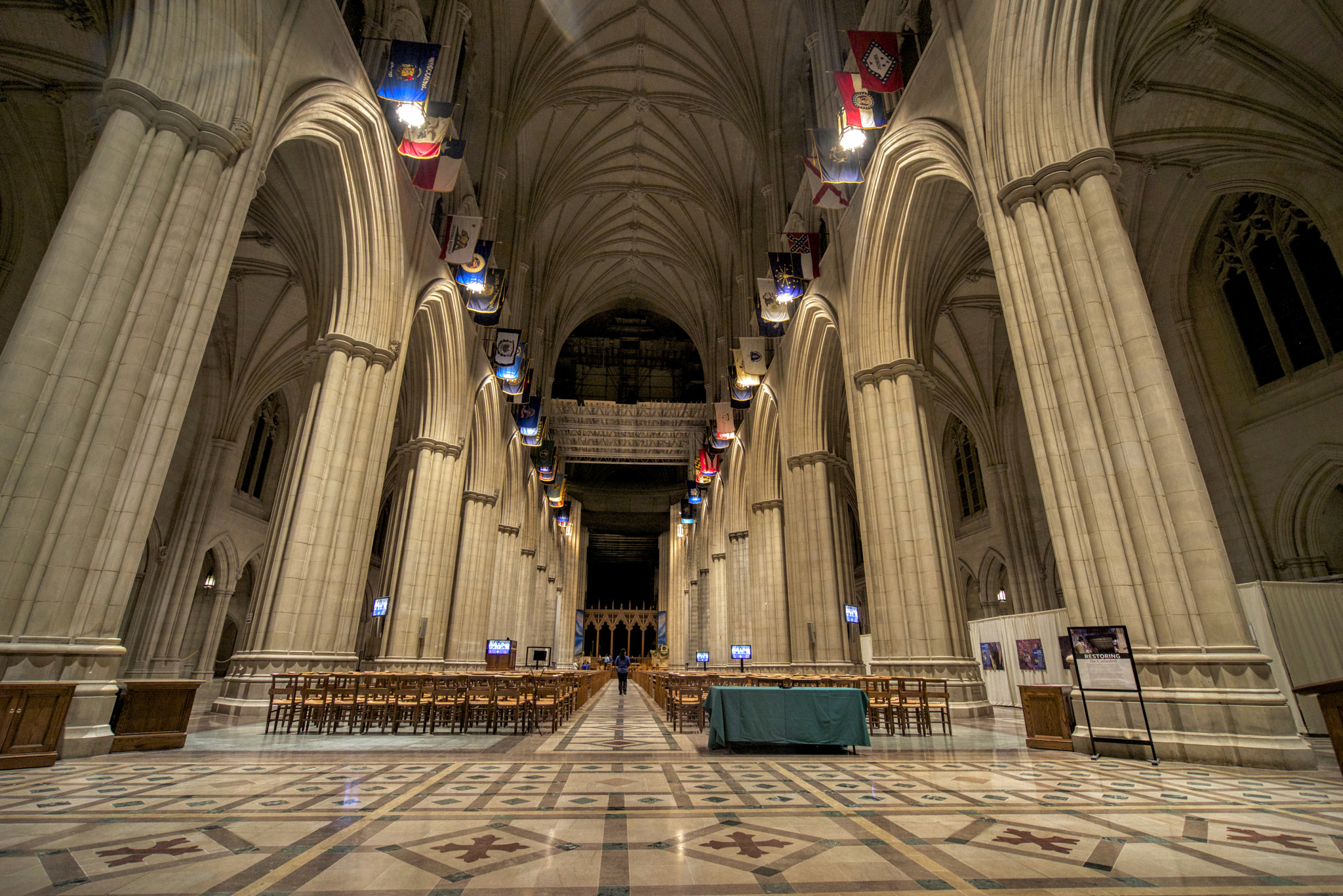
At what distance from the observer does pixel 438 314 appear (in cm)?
1463

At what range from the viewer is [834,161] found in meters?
12.4

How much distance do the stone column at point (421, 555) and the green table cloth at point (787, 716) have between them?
9950mm

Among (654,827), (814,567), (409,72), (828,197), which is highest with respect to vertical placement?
(828,197)

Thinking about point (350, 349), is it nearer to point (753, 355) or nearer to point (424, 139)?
point (424, 139)

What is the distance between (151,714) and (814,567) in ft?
42.2

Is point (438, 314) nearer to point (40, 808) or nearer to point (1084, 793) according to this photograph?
point (40, 808)

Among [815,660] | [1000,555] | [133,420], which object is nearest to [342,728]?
[133,420]

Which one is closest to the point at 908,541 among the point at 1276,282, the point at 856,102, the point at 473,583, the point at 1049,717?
the point at 1049,717

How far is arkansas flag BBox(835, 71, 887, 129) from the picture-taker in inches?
403

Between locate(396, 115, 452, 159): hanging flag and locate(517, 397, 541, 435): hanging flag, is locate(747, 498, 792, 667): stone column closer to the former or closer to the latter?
locate(517, 397, 541, 435): hanging flag

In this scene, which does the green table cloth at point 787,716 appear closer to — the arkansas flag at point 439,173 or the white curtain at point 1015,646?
the white curtain at point 1015,646

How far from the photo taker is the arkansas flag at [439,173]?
11539 mm

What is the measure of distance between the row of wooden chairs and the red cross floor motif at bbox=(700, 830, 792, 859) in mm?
5108

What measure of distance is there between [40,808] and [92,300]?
4.61m
